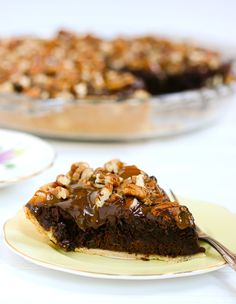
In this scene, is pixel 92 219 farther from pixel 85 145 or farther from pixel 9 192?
pixel 85 145

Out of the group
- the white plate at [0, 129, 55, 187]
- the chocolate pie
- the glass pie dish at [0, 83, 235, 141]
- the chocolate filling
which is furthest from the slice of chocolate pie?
the chocolate pie

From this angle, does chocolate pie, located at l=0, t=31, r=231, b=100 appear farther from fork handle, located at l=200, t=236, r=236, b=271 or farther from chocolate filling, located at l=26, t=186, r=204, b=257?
fork handle, located at l=200, t=236, r=236, b=271

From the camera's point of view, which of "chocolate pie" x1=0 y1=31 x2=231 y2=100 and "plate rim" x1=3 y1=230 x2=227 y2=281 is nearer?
"plate rim" x1=3 y1=230 x2=227 y2=281

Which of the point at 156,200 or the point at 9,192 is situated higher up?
the point at 156,200

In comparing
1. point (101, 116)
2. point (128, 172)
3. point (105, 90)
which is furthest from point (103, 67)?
point (128, 172)

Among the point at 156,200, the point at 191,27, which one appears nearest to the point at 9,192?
the point at 156,200
